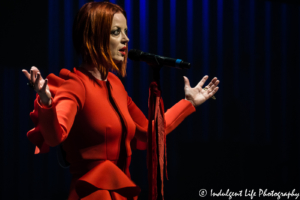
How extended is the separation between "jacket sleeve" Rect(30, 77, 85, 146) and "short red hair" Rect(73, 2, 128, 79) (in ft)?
0.36

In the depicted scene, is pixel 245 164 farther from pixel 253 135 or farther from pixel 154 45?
pixel 154 45

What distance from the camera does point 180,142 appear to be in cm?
226

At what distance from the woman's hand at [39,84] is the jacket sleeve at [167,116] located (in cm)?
50

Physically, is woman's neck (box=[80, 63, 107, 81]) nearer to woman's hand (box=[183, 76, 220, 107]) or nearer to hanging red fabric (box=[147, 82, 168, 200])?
hanging red fabric (box=[147, 82, 168, 200])

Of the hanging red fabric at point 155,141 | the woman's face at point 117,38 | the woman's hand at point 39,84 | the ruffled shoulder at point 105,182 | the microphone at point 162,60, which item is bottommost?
the ruffled shoulder at point 105,182

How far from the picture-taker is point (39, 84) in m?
0.87

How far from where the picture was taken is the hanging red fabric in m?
1.11

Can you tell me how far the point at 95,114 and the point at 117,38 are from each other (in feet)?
0.97

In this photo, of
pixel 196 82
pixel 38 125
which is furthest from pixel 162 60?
pixel 196 82

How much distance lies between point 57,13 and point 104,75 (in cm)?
101

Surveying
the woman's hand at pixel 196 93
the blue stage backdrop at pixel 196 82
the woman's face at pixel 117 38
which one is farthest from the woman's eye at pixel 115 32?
the blue stage backdrop at pixel 196 82

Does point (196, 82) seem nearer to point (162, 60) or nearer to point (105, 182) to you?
point (162, 60)

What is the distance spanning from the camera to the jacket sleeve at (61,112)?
90 centimetres

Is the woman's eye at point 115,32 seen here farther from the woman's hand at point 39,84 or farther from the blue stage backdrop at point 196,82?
the blue stage backdrop at point 196,82
